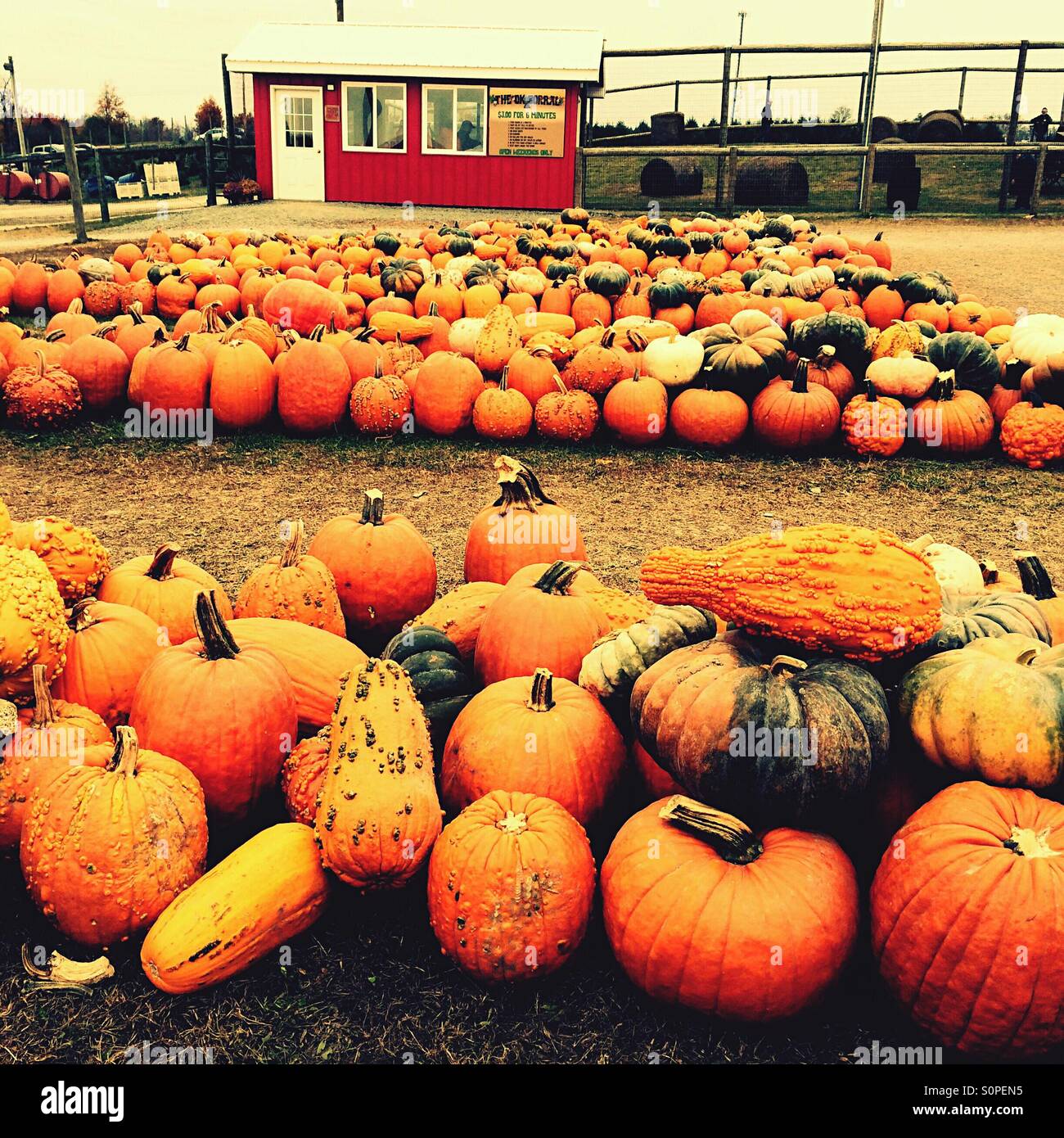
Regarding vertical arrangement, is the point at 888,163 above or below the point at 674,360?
above

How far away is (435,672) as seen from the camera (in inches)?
122

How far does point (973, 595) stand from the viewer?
315 cm

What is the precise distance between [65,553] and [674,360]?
205 inches

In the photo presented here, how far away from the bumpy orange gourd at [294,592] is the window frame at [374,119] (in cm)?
2316

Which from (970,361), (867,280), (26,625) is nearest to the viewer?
(26,625)

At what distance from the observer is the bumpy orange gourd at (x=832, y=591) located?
2449mm

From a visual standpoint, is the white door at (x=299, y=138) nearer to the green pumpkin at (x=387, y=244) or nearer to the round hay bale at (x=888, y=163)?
the green pumpkin at (x=387, y=244)

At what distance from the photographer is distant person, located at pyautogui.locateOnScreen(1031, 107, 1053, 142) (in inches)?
1111

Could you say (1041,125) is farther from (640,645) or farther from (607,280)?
(640,645)

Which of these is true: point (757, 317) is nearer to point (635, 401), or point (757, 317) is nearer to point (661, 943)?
point (635, 401)

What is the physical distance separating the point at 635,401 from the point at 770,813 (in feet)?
17.1

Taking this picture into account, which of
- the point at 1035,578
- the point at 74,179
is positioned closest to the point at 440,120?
the point at 74,179

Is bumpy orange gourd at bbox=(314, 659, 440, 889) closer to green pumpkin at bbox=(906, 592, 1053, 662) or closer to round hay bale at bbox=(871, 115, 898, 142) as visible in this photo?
green pumpkin at bbox=(906, 592, 1053, 662)

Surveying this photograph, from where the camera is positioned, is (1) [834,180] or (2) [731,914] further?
(1) [834,180]
